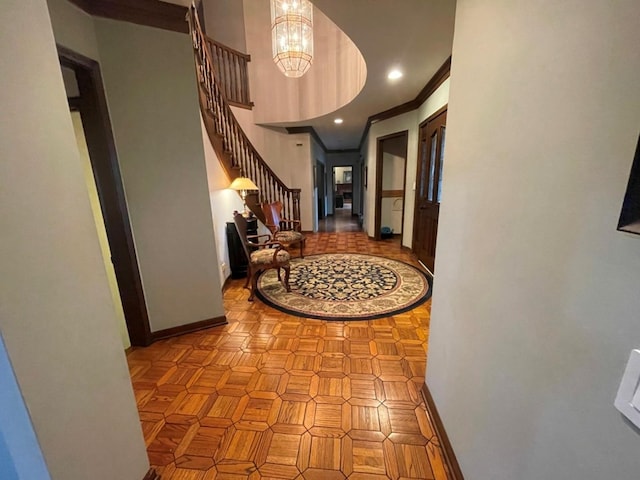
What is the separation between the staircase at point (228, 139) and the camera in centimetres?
304

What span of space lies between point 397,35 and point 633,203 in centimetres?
236

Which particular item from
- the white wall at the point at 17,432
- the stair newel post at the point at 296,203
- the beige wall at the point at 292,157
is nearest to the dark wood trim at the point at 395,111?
the beige wall at the point at 292,157

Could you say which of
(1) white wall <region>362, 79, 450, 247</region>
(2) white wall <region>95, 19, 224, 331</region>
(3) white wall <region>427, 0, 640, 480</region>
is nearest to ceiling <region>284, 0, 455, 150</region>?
(1) white wall <region>362, 79, 450, 247</region>

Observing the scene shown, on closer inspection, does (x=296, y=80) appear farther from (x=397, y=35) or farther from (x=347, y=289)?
(x=347, y=289)

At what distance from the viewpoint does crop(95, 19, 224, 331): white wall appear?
180cm

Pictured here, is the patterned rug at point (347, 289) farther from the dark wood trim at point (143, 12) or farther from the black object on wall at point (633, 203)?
the dark wood trim at point (143, 12)

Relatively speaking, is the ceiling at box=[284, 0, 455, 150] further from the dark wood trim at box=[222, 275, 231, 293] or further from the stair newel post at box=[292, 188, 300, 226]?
the dark wood trim at box=[222, 275, 231, 293]

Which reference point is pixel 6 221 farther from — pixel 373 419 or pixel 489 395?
pixel 373 419

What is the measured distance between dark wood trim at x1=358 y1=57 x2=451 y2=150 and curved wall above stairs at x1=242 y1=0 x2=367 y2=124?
910mm

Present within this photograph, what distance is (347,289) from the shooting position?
10.2 ft

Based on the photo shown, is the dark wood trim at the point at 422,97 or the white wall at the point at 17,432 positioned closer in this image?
the white wall at the point at 17,432

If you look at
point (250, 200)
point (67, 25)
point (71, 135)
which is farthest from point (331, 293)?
point (67, 25)

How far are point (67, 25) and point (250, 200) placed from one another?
2.72 metres

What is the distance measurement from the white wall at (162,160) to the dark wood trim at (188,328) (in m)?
0.05
